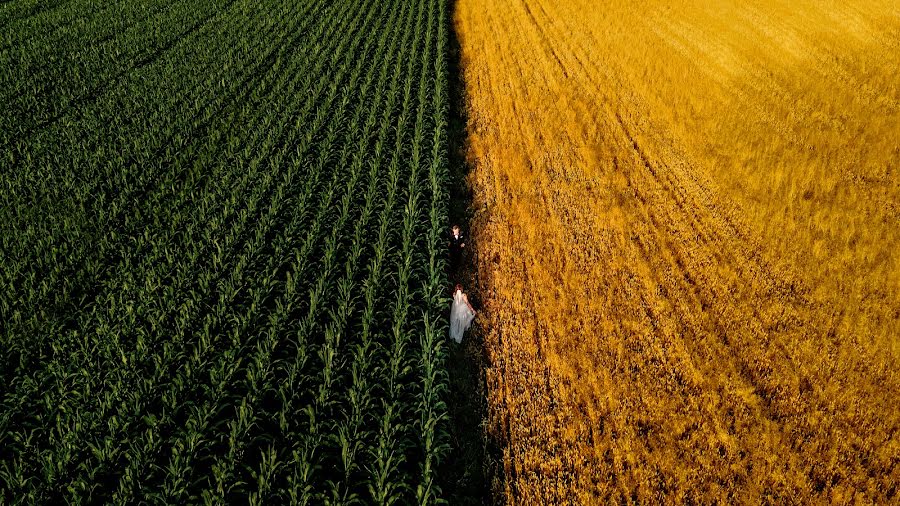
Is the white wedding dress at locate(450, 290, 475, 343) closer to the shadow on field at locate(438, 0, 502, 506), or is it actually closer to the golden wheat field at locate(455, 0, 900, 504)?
the shadow on field at locate(438, 0, 502, 506)

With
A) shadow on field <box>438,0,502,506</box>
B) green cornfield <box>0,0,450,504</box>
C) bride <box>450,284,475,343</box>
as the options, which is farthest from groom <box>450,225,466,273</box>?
bride <box>450,284,475,343</box>

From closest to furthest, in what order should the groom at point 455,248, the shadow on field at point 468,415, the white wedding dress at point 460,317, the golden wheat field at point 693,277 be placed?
the shadow on field at point 468,415
the golden wheat field at point 693,277
the white wedding dress at point 460,317
the groom at point 455,248

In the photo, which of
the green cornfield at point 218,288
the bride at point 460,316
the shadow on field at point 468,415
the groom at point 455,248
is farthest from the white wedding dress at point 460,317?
the groom at point 455,248

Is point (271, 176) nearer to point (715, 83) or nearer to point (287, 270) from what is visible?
point (287, 270)

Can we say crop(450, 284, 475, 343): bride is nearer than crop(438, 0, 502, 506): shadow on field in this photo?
No

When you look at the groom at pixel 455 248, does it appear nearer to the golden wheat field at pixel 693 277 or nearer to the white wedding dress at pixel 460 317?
the golden wheat field at pixel 693 277

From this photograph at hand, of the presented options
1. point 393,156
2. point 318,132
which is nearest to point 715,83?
point 393,156

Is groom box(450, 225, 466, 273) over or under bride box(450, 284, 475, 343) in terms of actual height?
under
